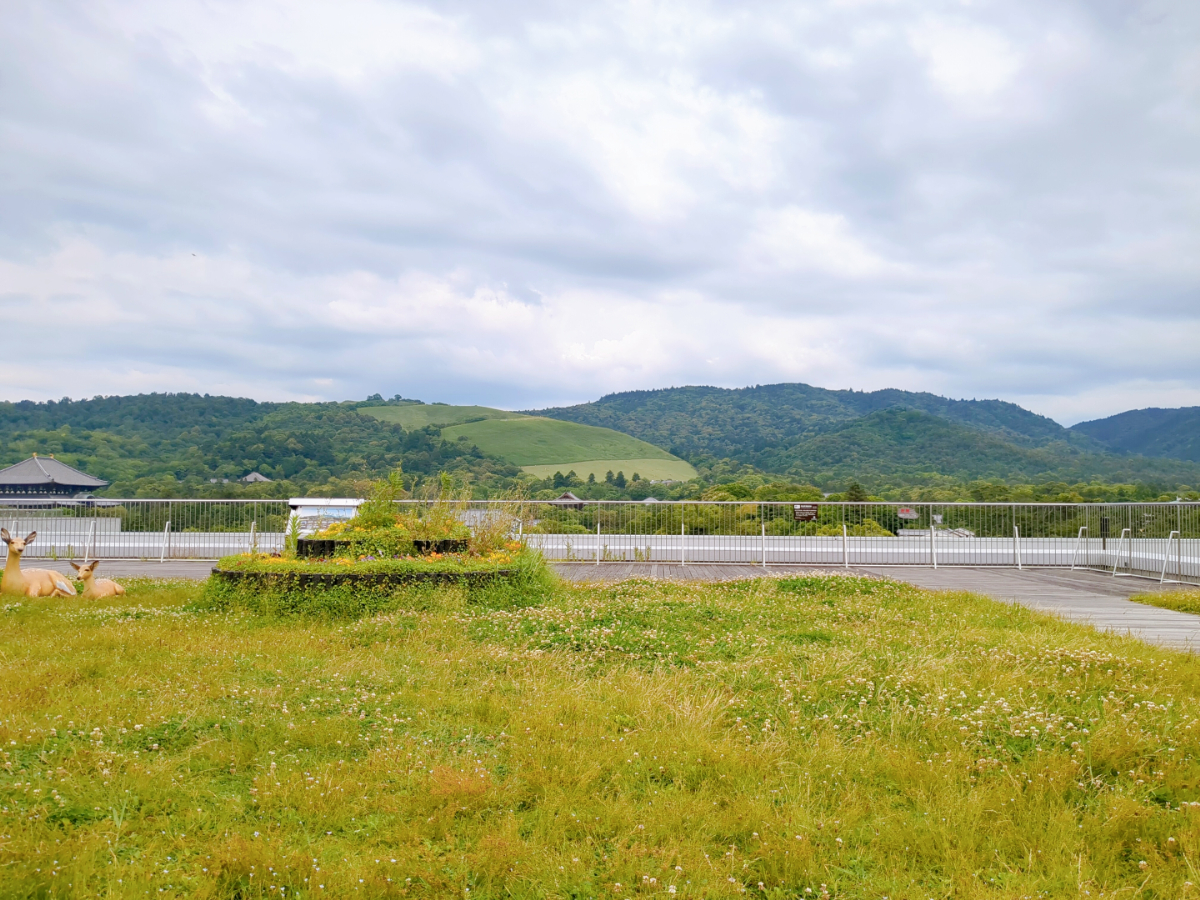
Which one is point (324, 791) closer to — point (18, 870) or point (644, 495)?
point (18, 870)

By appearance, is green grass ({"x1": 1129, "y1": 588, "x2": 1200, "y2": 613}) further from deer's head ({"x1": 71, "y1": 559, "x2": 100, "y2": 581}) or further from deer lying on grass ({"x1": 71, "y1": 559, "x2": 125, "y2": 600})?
deer's head ({"x1": 71, "y1": 559, "x2": 100, "y2": 581})

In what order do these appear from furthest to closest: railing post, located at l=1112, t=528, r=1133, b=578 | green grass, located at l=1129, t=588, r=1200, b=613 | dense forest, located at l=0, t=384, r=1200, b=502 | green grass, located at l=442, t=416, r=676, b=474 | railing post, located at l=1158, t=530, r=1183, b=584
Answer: green grass, located at l=442, t=416, r=676, b=474 < dense forest, located at l=0, t=384, r=1200, b=502 < railing post, located at l=1112, t=528, r=1133, b=578 < railing post, located at l=1158, t=530, r=1183, b=584 < green grass, located at l=1129, t=588, r=1200, b=613

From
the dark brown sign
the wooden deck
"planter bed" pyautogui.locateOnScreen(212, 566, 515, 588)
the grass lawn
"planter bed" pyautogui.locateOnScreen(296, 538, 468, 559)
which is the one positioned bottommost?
the wooden deck

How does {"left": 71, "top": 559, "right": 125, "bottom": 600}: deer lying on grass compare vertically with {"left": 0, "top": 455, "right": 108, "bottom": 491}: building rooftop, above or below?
below

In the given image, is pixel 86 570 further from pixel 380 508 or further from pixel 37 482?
pixel 37 482

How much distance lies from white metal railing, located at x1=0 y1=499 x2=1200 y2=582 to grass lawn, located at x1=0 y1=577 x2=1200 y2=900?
34.9 feet

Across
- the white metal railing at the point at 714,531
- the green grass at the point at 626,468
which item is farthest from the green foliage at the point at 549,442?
the white metal railing at the point at 714,531

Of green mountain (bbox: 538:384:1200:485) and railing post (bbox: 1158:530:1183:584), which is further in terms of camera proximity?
green mountain (bbox: 538:384:1200:485)

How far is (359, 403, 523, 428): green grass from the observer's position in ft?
291

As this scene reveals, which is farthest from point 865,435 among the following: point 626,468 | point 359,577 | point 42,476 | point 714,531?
point 359,577

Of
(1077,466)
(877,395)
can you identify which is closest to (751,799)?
(1077,466)

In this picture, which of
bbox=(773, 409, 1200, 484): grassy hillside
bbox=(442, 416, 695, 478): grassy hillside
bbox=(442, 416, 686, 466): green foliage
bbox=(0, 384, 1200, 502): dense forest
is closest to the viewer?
bbox=(0, 384, 1200, 502): dense forest

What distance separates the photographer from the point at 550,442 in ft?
305

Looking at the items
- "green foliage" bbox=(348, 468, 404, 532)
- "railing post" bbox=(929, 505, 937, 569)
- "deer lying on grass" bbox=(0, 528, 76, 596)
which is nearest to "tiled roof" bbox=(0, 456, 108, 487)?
"deer lying on grass" bbox=(0, 528, 76, 596)
